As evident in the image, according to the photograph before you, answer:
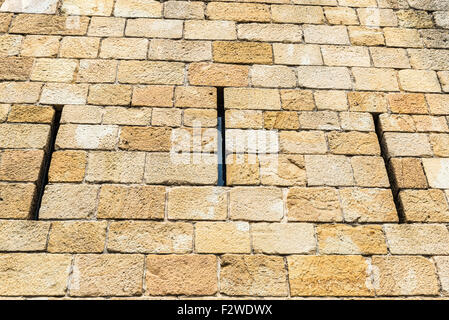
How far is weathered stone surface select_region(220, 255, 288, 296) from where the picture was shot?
186 centimetres

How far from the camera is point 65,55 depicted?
249 centimetres

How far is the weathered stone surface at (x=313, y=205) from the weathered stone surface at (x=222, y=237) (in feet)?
1.04

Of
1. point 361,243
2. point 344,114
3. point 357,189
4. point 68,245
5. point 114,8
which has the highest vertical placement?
point 114,8

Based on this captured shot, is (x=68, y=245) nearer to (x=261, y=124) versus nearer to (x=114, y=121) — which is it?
(x=114, y=121)

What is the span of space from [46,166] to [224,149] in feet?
3.88

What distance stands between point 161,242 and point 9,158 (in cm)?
112

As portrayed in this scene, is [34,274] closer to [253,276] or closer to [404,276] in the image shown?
[253,276]

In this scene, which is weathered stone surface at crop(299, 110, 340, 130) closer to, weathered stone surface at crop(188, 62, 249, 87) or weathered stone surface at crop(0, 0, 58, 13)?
weathered stone surface at crop(188, 62, 249, 87)

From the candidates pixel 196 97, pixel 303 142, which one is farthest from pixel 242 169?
pixel 196 97

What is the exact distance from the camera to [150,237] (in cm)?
195

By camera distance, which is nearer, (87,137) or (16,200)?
(16,200)

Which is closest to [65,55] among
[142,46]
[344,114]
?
[142,46]

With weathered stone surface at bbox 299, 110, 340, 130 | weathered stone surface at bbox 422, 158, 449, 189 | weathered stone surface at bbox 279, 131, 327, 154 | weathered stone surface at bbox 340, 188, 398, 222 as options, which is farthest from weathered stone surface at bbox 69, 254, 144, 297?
weathered stone surface at bbox 422, 158, 449, 189

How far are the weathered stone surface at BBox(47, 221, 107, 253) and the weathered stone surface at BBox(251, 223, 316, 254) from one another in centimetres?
90
